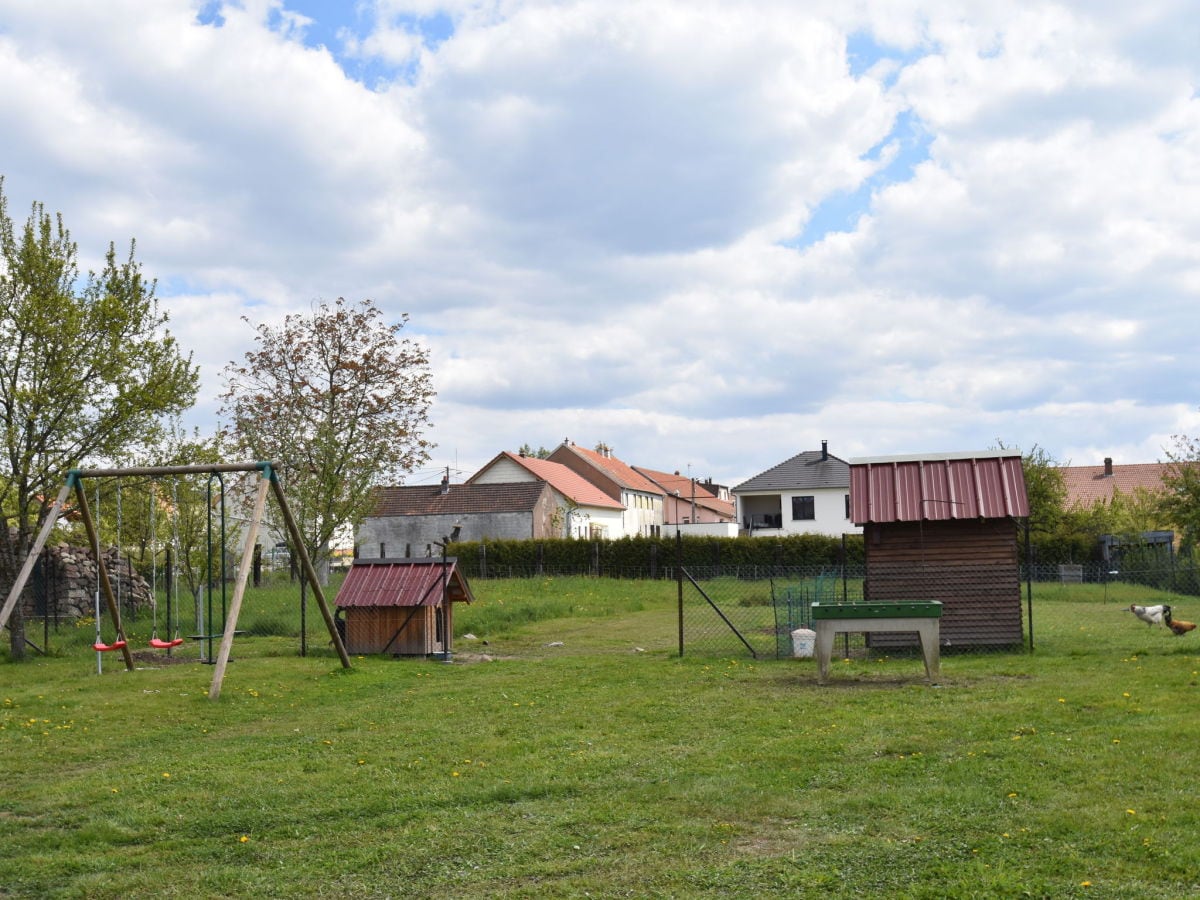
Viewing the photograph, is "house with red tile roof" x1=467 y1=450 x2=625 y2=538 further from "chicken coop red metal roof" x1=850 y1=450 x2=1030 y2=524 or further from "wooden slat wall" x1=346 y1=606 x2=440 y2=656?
"chicken coop red metal roof" x1=850 y1=450 x2=1030 y2=524

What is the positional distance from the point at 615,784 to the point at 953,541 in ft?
36.1

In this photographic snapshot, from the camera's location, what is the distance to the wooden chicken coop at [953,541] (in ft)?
56.8

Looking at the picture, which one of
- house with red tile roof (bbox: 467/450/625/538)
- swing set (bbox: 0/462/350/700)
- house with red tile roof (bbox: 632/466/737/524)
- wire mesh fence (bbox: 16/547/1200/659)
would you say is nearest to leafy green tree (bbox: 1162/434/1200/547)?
wire mesh fence (bbox: 16/547/1200/659)

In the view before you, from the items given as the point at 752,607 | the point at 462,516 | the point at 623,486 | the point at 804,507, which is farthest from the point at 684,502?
the point at 752,607

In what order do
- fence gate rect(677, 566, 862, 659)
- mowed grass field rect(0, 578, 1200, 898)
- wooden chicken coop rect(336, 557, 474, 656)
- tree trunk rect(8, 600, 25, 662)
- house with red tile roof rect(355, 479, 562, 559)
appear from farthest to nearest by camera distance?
house with red tile roof rect(355, 479, 562, 559) < tree trunk rect(8, 600, 25, 662) < wooden chicken coop rect(336, 557, 474, 656) < fence gate rect(677, 566, 862, 659) < mowed grass field rect(0, 578, 1200, 898)

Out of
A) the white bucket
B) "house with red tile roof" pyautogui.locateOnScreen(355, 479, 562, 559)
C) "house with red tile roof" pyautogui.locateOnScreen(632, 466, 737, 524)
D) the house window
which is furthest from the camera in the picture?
"house with red tile roof" pyautogui.locateOnScreen(632, 466, 737, 524)

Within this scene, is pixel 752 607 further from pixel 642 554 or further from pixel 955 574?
pixel 642 554

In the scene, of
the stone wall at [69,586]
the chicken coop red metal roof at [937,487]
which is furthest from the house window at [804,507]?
the chicken coop red metal roof at [937,487]

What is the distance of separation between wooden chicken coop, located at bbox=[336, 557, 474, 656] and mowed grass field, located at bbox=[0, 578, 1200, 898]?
320 centimetres

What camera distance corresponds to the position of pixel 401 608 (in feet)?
60.3

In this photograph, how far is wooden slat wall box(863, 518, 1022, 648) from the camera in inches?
680

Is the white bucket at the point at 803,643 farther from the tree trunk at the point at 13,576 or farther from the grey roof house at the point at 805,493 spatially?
the grey roof house at the point at 805,493

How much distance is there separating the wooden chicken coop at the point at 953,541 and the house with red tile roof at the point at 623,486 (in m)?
52.7

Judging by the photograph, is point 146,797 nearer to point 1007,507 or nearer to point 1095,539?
point 1007,507
